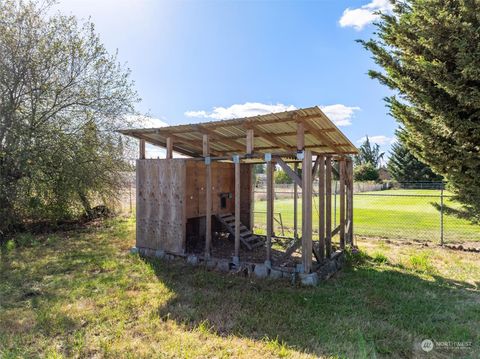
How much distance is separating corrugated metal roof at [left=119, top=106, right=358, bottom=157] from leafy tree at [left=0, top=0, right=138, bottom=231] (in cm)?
330

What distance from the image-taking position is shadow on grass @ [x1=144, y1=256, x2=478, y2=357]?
325 cm

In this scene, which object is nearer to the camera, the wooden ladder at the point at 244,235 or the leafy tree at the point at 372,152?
Answer: the wooden ladder at the point at 244,235

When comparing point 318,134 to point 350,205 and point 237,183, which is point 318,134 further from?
point 350,205

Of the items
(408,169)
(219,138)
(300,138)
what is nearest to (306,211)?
(300,138)

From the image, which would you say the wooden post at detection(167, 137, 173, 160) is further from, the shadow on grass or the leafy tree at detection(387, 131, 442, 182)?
the leafy tree at detection(387, 131, 442, 182)

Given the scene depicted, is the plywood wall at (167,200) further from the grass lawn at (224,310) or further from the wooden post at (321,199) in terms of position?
the wooden post at (321,199)

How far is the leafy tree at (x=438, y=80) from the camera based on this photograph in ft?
16.0

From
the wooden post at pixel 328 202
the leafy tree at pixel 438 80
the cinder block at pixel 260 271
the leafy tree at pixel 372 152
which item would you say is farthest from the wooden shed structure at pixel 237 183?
the leafy tree at pixel 372 152

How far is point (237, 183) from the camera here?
561 cm

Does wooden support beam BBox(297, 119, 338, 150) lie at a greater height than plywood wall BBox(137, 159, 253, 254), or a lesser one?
greater

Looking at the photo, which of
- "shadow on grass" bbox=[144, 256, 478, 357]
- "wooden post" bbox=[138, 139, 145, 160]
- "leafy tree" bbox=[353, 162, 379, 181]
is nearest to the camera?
"shadow on grass" bbox=[144, 256, 478, 357]

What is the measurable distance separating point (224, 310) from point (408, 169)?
36.3 meters

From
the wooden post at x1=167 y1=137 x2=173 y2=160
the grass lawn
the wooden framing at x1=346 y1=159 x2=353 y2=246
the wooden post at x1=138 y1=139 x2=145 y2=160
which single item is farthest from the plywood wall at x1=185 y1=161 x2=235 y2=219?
the wooden framing at x1=346 y1=159 x2=353 y2=246

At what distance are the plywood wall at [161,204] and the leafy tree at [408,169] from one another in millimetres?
32973
